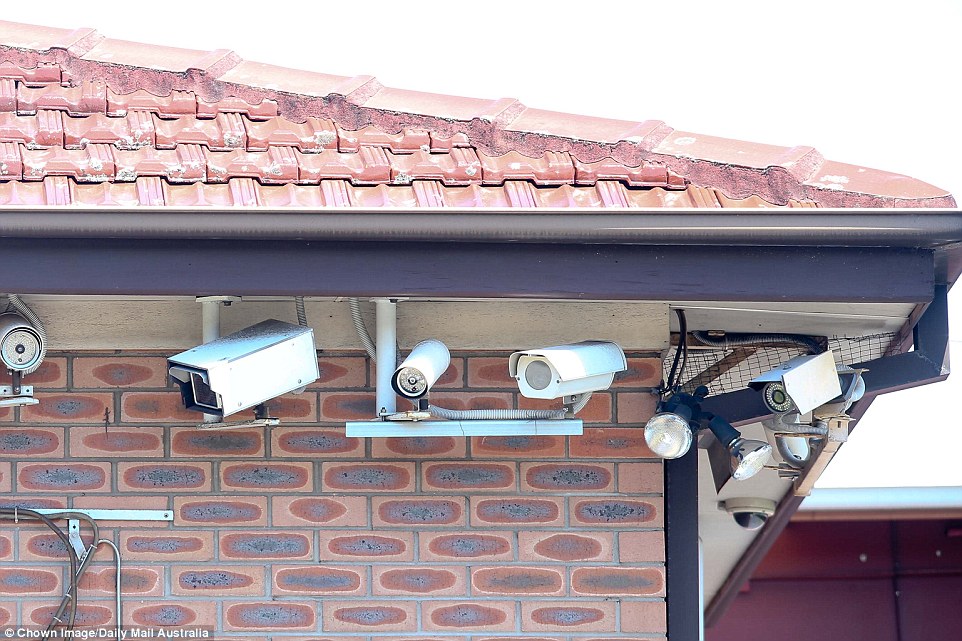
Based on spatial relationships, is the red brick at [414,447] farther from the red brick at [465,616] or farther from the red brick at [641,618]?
the red brick at [641,618]

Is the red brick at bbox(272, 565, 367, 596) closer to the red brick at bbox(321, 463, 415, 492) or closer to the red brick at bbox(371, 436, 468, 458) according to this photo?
the red brick at bbox(321, 463, 415, 492)

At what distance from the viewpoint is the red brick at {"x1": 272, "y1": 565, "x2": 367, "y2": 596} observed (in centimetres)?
358

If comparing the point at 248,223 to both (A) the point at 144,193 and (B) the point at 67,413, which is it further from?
(B) the point at 67,413

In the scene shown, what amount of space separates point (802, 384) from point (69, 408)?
7.39 ft

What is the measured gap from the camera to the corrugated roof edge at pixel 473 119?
3459mm

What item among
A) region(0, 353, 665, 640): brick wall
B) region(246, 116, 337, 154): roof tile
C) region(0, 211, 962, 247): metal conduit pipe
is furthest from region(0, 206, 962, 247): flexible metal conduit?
region(0, 353, 665, 640): brick wall

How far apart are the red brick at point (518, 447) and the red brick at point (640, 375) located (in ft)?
0.89

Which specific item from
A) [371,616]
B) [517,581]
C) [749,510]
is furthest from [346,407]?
[749,510]

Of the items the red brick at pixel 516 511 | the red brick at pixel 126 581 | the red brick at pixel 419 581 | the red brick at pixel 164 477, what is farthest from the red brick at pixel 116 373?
the red brick at pixel 516 511

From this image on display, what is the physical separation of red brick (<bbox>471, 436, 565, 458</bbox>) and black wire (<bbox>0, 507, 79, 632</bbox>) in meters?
1.26

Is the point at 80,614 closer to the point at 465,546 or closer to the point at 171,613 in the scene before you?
the point at 171,613

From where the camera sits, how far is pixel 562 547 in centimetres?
364

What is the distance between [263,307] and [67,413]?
71 centimetres

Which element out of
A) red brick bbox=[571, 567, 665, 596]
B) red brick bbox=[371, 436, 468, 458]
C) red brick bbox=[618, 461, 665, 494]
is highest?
red brick bbox=[371, 436, 468, 458]
